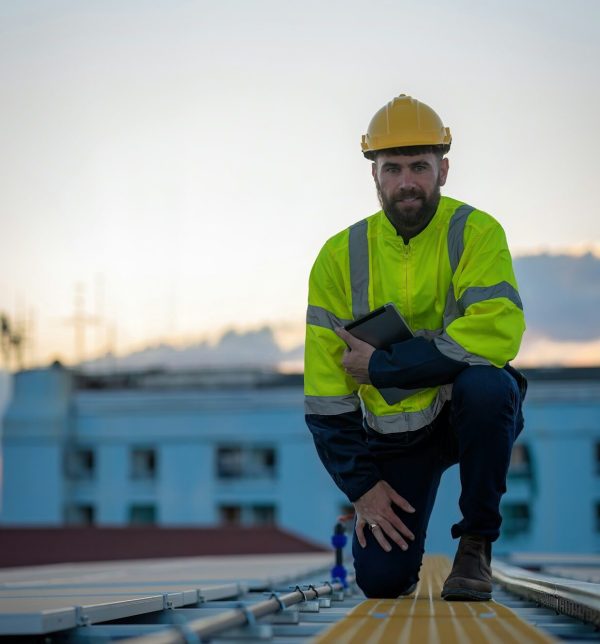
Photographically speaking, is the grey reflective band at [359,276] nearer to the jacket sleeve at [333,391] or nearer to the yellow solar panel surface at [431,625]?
the jacket sleeve at [333,391]

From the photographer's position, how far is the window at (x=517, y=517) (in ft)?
135

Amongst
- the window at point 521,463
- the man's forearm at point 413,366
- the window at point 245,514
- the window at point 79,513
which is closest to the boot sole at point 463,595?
the man's forearm at point 413,366

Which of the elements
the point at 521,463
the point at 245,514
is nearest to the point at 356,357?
the point at 521,463

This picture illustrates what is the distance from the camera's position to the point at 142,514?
143 ft

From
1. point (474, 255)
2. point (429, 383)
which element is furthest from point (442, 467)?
point (474, 255)

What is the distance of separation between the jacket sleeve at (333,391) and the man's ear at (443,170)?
55cm

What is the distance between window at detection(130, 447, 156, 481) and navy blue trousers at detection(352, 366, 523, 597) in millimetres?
38709

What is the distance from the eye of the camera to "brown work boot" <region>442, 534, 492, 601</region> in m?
4.69

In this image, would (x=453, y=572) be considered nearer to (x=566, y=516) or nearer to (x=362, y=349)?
(x=362, y=349)

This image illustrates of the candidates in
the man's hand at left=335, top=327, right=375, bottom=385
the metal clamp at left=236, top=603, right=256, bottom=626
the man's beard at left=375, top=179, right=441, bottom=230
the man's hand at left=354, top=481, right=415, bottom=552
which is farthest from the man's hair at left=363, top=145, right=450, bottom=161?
the metal clamp at left=236, top=603, right=256, bottom=626

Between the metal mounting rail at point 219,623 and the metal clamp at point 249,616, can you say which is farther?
the metal clamp at point 249,616

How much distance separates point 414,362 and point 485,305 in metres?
0.35

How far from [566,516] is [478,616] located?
38.3 m

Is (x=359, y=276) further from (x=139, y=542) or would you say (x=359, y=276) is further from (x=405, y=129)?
(x=139, y=542)
